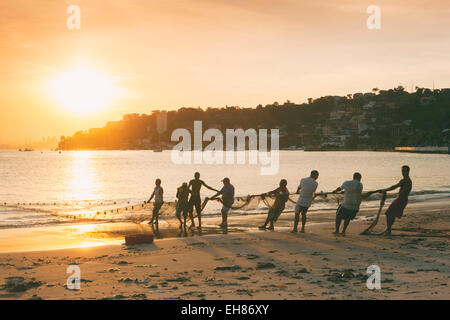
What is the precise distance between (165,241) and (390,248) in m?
6.36

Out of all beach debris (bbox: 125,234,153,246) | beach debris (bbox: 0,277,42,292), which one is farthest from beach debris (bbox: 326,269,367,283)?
beach debris (bbox: 125,234,153,246)

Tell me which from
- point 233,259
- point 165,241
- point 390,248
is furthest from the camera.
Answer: point 165,241

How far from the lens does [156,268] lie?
10250 mm

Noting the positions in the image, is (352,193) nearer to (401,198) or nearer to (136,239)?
(401,198)

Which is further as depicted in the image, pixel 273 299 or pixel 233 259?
pixel 233 259

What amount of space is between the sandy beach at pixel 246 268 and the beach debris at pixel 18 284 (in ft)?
0.06

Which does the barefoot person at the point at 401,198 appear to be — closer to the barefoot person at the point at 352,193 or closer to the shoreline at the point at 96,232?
the barefoot person at the point at 352,193

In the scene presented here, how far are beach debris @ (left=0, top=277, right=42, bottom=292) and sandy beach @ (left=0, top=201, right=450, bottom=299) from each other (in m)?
0.02

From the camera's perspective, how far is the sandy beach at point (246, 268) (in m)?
8.08

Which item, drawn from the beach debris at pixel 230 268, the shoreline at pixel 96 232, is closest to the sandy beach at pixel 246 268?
the beach debris at pixel 230 268

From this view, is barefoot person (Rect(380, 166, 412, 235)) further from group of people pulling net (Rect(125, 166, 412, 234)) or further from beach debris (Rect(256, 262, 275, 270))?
beach debris (Rect(256, 262, 275, 270))
